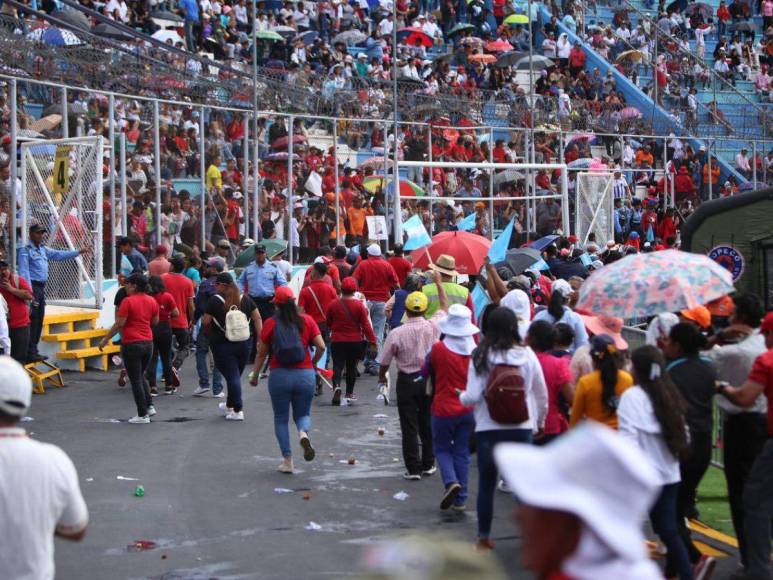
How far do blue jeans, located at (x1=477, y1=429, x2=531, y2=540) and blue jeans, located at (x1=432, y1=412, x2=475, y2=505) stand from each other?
1071 mm

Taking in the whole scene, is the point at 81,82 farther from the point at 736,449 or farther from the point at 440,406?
the point at 736,449

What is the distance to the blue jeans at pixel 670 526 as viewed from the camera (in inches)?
283

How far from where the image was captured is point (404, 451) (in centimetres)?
1091

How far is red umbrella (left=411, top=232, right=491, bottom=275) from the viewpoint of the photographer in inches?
607

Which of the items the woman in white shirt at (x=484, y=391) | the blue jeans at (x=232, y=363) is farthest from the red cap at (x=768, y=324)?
the blue jeans at (x=232, y=363)

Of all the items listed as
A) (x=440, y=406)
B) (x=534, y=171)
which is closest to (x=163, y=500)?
(x=440, y=406)

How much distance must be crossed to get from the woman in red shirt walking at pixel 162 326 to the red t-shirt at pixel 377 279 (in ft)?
9.13

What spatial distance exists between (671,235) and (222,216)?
37.9 feet

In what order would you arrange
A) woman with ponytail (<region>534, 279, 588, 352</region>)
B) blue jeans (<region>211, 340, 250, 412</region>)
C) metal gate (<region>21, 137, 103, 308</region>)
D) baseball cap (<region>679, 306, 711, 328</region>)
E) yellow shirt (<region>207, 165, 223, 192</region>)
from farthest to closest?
yellow shirt (<region>207, 165, 223, 192</region>)
metal gate (<region>21, 137, 103, 308</region>)
blue jeans (<region>211, 340, 250, 412</region>)
woman with ponytail (<region>534, 279, 588, 352</region>)
baseball cap (<region>679, 306, 711, 328</region>)

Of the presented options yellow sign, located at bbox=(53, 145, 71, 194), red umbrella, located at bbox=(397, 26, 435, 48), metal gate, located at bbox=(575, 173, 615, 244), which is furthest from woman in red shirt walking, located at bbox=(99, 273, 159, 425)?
red umbrella, located at bbox=(397, 26, 435, 48)

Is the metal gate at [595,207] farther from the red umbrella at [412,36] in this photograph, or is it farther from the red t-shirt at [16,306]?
the red t-shirt at [16,306]

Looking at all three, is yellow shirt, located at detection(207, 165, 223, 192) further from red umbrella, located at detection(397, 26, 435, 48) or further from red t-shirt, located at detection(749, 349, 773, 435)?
red t-shirt, located at detection(749, 349, 773, 435)

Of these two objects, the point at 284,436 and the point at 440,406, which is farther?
the point at 284,436

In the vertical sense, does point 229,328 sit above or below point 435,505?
above
